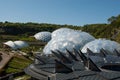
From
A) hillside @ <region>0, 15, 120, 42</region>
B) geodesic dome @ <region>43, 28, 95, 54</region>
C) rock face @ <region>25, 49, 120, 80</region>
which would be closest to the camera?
rock face @ <region>25, 49, 120, 80</region>

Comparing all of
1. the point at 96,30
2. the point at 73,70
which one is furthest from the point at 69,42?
the point at 96,30

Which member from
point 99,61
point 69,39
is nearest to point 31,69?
point 99,61

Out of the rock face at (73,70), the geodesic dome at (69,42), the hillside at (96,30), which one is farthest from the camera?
the hillside at (96,30)

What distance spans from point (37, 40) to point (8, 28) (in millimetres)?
34992

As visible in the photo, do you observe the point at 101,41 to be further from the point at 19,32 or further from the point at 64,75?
the point at 19,32

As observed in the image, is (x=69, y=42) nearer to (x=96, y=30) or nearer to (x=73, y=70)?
(x=73, y=70)

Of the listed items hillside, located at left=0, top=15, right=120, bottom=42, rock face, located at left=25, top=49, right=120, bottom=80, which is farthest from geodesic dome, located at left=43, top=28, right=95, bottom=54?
hillside, located at left=0, top=15, right=120, bottom=42

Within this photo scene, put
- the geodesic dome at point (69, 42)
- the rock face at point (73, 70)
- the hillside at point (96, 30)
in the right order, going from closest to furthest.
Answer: the rock face at point (73, 70)
the geodesic dome at point (69, 42)
the hillside at point (96, 30)

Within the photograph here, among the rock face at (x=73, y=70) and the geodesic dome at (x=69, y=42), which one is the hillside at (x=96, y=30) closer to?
the geodesic dome at (x=69, y=42)

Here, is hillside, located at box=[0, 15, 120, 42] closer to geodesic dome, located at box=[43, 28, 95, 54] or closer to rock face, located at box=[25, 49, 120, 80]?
geodesic dome, located at box=[43, 28, 95, 54]

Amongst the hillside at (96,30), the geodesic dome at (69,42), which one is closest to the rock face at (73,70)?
the geodesic dome at (69,42)

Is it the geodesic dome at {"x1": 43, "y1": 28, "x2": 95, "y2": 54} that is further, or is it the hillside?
the hillside

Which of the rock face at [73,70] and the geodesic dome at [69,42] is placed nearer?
the rock face at [73,70]

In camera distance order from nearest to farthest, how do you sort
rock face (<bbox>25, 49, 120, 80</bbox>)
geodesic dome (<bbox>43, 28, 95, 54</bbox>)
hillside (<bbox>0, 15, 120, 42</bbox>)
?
rock face (<bbox>25, 49, 120, 80</bbox>)
geodesic dome (<bbox>43, 28, 95, 54</bbox>)
hillside (<bbox>0, 15, 120, 42</bbox>)
